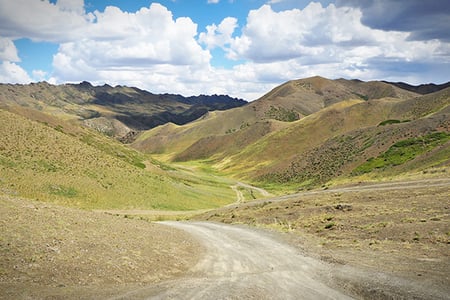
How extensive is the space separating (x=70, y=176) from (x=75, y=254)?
36.6 meters

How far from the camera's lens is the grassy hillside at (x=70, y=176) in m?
44.1

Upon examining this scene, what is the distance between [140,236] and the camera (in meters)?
21.8

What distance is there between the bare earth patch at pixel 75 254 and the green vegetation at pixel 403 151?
66613 millimetres

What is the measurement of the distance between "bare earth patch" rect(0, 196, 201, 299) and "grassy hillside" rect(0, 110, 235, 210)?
22036 mm

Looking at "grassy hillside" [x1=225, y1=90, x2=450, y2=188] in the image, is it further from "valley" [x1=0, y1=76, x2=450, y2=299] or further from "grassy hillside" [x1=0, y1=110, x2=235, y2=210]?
"grassy hillside" [x1=0, y1=110, x2=235, y2=210]

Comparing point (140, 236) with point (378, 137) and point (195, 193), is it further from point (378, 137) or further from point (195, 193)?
point (378, 137)

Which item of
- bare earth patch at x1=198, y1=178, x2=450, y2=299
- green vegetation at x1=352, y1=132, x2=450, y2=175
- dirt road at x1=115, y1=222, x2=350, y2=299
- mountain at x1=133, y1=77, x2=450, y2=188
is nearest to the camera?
dirt road at x1=115, y1=222, x2=350, y2=299

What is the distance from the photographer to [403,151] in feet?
271

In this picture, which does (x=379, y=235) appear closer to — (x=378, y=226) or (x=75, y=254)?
(x=378, y=226)

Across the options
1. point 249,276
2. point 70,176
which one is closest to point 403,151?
point 70,176

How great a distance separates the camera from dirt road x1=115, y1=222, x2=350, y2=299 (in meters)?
13.6

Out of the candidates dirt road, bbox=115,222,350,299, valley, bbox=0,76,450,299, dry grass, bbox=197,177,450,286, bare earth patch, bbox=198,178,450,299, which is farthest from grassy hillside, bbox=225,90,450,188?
dirt road, bbox=115,222,350,299

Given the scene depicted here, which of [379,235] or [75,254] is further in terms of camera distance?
[379,235]

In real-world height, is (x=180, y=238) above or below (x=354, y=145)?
below
